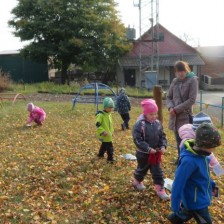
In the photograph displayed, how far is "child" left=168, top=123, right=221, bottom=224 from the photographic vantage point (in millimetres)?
3201

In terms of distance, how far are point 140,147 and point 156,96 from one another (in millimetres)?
4388

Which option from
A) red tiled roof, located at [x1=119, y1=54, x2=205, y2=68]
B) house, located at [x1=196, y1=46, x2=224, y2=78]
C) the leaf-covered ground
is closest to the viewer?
the leaf-covered ground

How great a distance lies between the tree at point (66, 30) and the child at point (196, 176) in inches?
1202

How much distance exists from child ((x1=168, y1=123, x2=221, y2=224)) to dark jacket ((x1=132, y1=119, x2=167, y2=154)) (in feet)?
4.37

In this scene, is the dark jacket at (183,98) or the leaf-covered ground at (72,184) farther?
the dark jacket at (183,98)

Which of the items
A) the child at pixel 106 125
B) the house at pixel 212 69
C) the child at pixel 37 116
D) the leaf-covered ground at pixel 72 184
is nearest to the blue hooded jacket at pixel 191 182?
the leaf-covered ground at pixel 72 184

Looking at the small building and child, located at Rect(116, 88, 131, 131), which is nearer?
child, located at Rect(116, 88, 131, 131)

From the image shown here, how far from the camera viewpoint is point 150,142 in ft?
16.0

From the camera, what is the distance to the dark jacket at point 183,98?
5.97 metres

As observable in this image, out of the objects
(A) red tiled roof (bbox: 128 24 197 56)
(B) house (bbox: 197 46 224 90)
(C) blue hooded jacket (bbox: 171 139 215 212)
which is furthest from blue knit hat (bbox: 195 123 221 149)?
(A) red tiled roof (bbox: 128 24 197 56)

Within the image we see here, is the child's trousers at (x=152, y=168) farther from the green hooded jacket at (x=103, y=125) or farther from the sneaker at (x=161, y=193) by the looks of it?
the green hooded jacket at (x=103, y=125)

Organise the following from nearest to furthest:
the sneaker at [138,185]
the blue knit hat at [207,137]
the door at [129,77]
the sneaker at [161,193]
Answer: the blue knit hat at [207,137] → the sneaker at [161,193] → the sneaker at [138,185] → the door at [129,77]

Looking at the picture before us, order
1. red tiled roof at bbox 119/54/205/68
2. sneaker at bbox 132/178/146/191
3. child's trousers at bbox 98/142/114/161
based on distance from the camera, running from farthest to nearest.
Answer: red tiled roof at bbox 119/54/205/68 → child's trousers at bbox 98/142/114/161 → sneaker at bbox 132/178/146/191

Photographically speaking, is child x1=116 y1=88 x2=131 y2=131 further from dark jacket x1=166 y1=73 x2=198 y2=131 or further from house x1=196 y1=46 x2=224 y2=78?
house x1=196 y1=46 x2=224 y2=78
